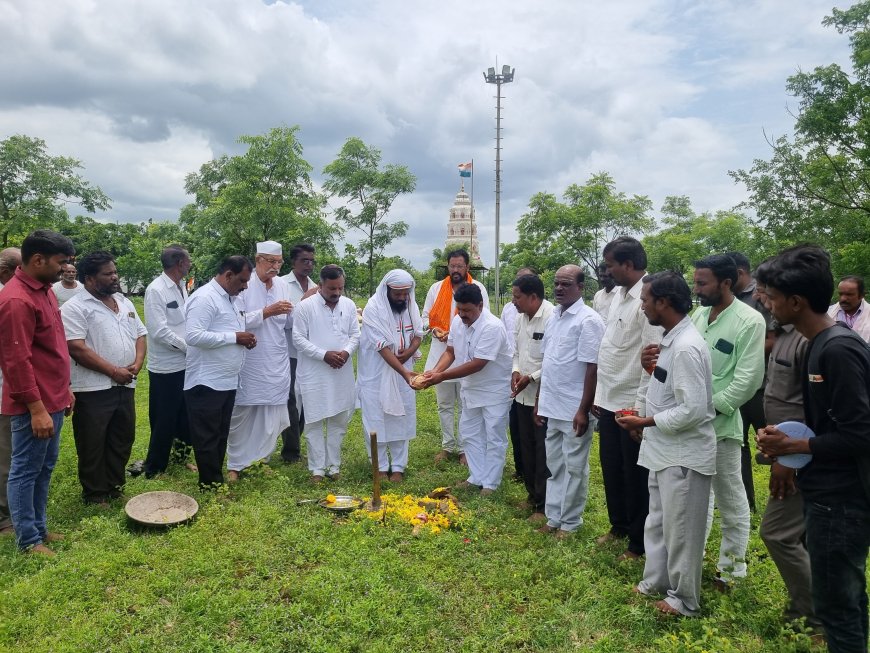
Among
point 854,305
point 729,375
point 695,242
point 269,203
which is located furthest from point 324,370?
point 695,242

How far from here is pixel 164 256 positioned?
6.32 m

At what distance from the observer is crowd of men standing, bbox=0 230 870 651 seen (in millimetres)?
2660

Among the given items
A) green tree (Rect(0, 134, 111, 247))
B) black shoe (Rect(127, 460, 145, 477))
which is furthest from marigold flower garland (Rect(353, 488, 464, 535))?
green tree (Rect(0, 134, 111, 247))

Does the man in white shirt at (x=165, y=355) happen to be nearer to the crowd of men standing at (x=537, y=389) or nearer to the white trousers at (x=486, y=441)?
the crowd of men standing at (x=537, y=389)

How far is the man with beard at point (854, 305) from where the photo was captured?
6.13 metres

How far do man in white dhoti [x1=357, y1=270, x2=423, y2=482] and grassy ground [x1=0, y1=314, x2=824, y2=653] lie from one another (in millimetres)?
1417

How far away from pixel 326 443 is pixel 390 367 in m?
1.13

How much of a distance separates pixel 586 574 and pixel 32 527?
13.9ft

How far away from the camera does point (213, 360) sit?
5.61 m

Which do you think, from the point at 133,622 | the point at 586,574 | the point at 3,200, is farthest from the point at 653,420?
the point at 3,200

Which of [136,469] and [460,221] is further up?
[460,221]

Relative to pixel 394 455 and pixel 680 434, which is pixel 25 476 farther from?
pixel 680 434

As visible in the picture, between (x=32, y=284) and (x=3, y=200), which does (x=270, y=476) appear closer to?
(x=32, y=284)

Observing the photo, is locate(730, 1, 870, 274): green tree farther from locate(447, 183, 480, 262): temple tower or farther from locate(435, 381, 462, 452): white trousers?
locate(447, 183, 480, 262): temple tower
